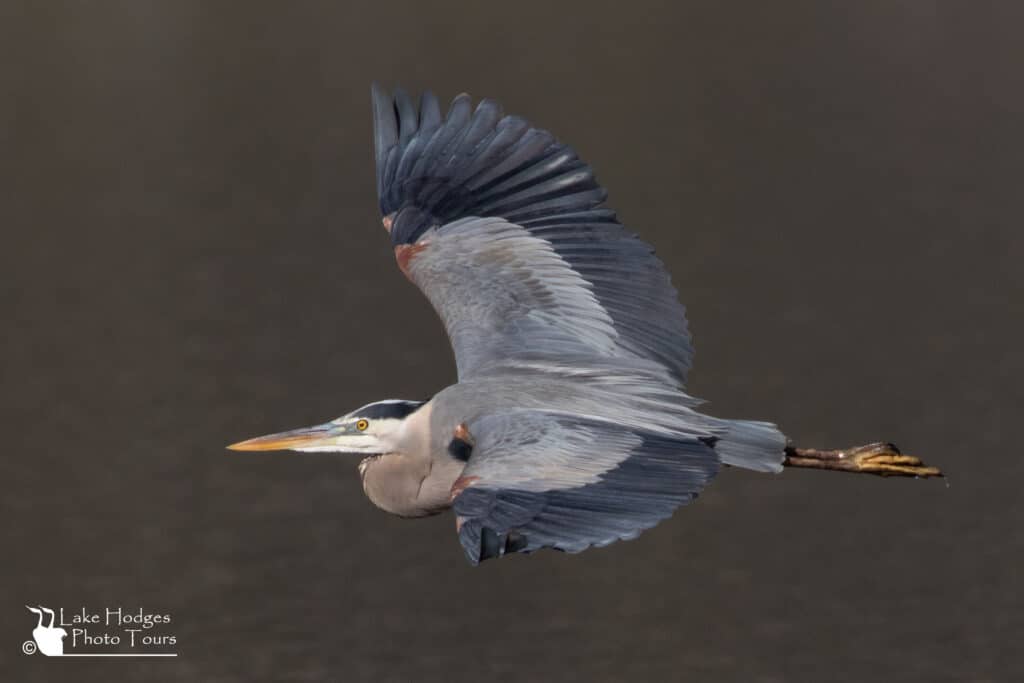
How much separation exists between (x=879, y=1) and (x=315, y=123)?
9.63 m

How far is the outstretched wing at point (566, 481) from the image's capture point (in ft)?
17.1

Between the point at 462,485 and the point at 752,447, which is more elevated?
the point at 752,447

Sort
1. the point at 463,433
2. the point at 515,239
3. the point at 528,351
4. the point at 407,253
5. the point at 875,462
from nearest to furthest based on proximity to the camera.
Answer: the point at 463,433
the point at 528,351
the point at 875,462
the point at 515,239
the point at 407,253

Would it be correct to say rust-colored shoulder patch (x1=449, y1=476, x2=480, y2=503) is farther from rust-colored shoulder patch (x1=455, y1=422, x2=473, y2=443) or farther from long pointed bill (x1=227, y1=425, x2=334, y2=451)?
long pointed bill (x1=227, y1=425, x2=334, y2=451)

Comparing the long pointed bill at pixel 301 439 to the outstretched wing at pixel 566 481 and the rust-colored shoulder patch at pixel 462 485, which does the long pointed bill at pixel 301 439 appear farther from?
the rust-colored shoulder patch at pixel 462 485

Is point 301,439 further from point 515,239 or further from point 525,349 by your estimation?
point 515,239

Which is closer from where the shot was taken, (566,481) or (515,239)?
(566,481)

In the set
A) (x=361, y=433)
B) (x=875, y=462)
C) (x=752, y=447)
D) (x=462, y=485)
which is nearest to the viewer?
(x=462, y=485)

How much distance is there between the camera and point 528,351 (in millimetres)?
6891

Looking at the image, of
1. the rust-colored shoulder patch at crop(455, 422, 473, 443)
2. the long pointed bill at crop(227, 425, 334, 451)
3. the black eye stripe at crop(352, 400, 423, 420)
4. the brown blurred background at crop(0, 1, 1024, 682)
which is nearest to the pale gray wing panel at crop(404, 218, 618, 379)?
the black eye stripe at crop(352, 400, 423, 420)

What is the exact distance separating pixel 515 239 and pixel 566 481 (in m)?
1.79

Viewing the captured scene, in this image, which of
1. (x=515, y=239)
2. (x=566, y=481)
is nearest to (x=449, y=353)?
(x=515, y=239)

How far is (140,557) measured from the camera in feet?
36.0

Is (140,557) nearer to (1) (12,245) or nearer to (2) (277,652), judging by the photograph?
(2) (277,652)
